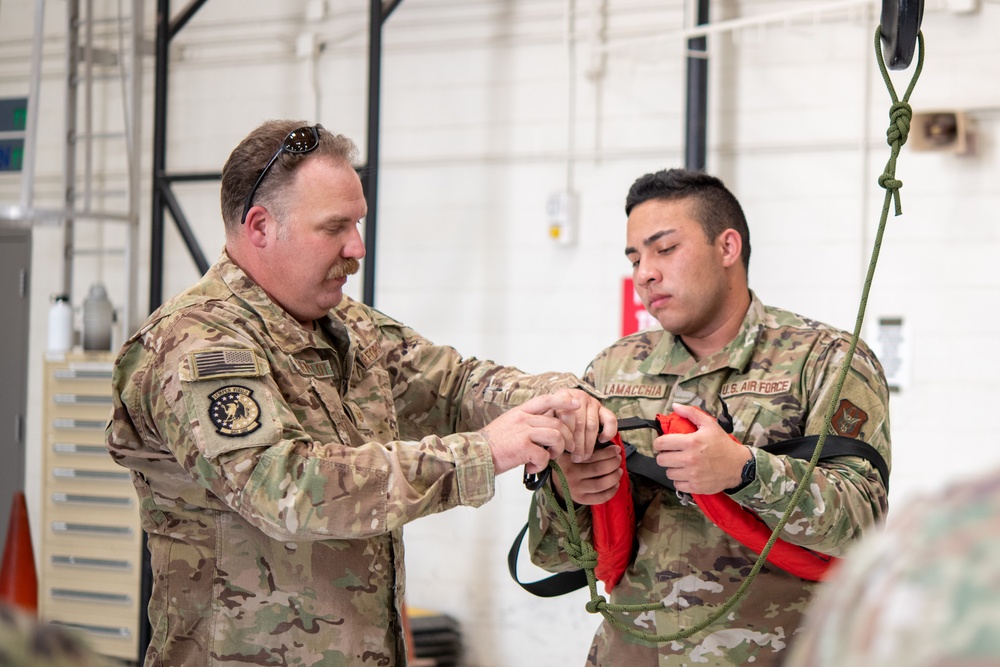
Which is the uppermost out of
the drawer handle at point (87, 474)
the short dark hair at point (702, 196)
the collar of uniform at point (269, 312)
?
the short dark hair at point (702, 196)

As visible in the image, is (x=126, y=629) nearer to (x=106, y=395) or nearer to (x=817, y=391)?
(x=106, y=395)

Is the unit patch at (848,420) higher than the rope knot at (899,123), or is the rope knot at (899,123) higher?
the rope knot at (899,123)

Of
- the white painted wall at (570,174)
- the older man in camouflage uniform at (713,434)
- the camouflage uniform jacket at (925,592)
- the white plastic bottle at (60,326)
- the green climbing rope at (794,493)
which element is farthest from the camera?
the white plastic bottle at (60,326)

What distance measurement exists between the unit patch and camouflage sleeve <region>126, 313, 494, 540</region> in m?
0.71

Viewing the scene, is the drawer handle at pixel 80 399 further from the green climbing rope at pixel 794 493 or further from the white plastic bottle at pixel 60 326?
the green climbing rope at pixel 794 493

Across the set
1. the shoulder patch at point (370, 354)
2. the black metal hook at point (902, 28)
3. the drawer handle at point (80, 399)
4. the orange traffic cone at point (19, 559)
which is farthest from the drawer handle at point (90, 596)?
the black metal hook at point (902, 28)

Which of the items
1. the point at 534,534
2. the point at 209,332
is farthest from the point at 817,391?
the point at 209,332

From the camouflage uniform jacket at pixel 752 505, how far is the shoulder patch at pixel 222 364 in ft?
2.47

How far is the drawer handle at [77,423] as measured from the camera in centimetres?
589

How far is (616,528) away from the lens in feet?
7.18

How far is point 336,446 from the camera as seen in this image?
1818 mm

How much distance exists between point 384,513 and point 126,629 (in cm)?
455

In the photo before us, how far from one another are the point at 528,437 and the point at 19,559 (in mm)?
5013

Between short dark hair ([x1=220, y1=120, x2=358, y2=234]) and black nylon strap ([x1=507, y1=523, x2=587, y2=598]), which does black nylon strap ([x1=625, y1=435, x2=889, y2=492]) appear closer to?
black nylon strap ([x1=507, y1=523, x2=587, y2=598])
